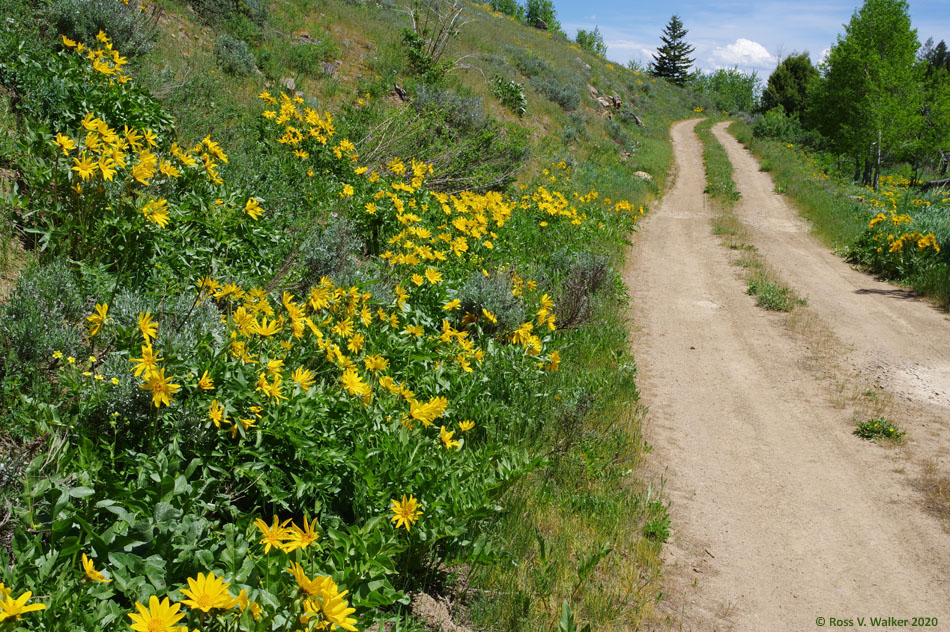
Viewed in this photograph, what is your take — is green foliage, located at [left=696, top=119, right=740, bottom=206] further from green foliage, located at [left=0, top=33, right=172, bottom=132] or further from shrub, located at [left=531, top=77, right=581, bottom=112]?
green foliage, located at [left=0, top=33, right=172, bottom=132]

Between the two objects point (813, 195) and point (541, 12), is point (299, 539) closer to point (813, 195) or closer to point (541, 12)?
point (813, 195)

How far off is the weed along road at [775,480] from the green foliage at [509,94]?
11.1 meters

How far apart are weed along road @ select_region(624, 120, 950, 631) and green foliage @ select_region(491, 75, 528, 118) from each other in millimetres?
11134

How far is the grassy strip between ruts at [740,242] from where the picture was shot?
8508 millimetres

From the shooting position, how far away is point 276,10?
509 inches

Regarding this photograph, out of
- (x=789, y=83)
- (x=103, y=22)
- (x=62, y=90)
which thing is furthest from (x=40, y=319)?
(x=789, y=83)

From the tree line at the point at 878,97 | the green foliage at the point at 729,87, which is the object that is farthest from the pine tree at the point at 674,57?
the tree line at the point at 878,97

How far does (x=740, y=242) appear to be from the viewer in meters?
12.2

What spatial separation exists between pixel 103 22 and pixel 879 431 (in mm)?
8402

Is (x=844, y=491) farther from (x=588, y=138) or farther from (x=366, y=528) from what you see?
(x=588, y=138)

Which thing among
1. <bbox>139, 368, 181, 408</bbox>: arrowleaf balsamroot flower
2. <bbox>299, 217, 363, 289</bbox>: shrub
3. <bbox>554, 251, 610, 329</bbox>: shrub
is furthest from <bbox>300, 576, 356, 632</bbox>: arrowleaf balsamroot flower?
<bbox>554, 251, 610, 329</bbox>: shrub

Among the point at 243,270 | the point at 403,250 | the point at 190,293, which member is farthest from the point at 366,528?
the point at 403,250

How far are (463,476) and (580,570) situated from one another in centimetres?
72

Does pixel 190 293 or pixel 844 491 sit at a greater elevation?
pixel 190 293
